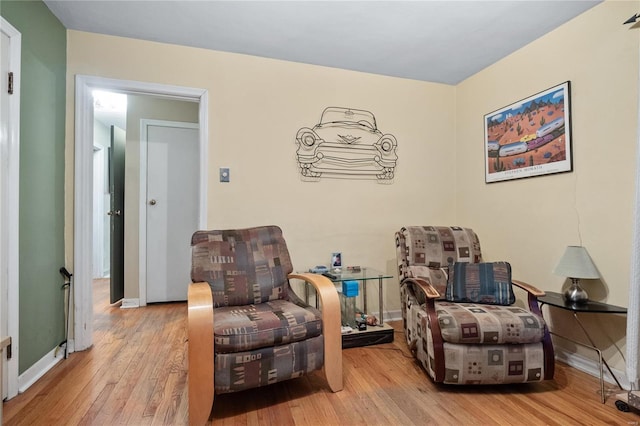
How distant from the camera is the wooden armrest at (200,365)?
1.48 meters

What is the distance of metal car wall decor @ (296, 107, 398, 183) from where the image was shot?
289 cm

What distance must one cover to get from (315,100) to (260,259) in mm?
1550

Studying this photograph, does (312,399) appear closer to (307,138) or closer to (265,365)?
(265,365)

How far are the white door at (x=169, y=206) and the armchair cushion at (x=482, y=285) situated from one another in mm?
2633

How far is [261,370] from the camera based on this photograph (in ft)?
5.20

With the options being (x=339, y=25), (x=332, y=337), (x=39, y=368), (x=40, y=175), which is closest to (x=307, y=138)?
(x=339, y=25)

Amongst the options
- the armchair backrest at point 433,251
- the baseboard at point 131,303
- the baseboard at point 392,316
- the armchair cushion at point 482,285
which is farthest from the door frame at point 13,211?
the baseboard at point 392,316

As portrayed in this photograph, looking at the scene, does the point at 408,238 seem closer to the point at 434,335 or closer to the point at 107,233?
the point at 434,335

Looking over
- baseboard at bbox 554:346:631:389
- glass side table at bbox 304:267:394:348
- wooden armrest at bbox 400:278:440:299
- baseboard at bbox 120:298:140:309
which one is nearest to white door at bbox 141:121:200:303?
baseboard at bbox 120:298:140:309

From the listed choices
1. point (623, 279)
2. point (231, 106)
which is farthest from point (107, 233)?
point (623, 279)

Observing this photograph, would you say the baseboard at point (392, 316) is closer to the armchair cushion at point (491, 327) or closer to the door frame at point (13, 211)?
the armchair cushion at point (491, 327)

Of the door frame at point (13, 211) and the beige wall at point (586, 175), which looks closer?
the door frame at point (13, 211)

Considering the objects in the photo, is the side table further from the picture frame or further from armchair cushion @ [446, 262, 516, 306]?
the picture frame

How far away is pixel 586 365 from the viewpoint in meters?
2.08
